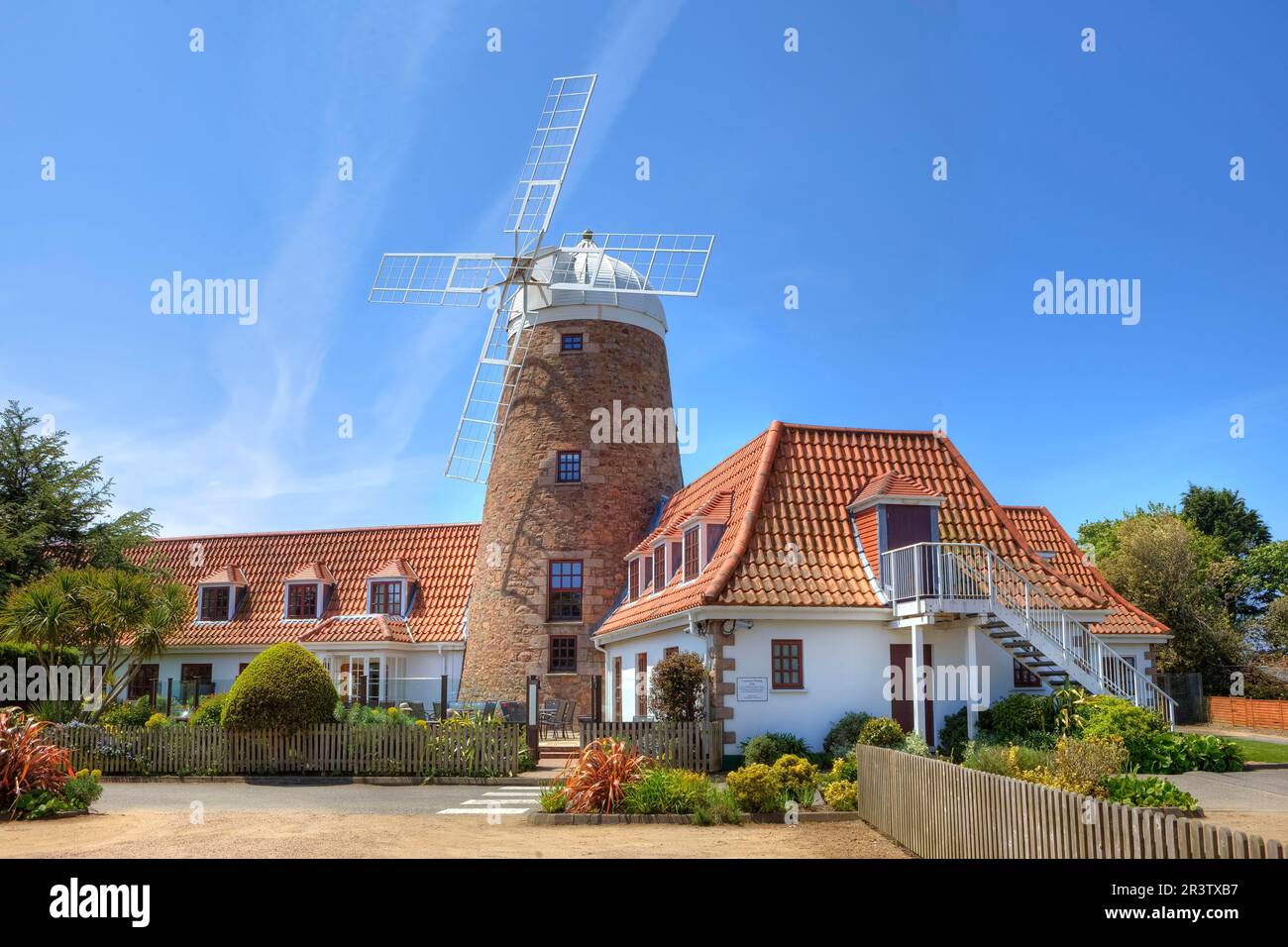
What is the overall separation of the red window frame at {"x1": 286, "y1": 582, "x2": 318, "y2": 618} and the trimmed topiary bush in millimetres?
21163

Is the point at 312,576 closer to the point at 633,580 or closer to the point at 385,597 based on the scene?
the point at 385,597

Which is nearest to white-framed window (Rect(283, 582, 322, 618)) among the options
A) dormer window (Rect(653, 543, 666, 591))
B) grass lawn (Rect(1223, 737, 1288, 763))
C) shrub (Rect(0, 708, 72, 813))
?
dormer window (Rect(653, 543, 666, 591))

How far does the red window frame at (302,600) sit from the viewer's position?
37250 mm

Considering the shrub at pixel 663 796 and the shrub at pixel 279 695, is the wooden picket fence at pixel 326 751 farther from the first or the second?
the shrub at pixel 663 796

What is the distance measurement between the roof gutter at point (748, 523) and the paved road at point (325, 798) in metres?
5.14

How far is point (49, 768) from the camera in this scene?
16.1m

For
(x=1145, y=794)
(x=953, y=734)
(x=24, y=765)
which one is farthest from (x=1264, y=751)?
(x=24, y=765)

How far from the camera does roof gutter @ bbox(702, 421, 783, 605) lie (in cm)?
2092

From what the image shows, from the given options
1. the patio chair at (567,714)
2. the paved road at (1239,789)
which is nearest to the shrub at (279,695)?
the patio chair at (567,714)

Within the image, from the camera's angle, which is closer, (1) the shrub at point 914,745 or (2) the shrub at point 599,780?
(2) the shrub at point 599,780

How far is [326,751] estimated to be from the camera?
21656mm
